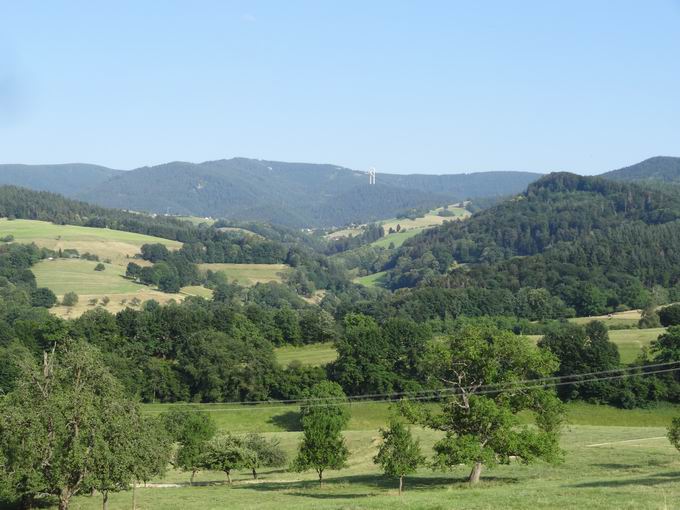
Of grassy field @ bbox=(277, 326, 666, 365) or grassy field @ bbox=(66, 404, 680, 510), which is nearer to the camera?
grassy field @ bbox=(66, 404, 680, 510)

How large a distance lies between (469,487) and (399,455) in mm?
4299

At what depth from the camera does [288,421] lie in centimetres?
9575

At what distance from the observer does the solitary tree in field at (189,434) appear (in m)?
64.9

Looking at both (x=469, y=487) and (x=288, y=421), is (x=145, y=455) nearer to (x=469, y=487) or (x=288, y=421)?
(x=469, y=487)

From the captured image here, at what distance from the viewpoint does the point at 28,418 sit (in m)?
40.9

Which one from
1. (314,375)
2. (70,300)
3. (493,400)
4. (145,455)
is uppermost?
(493,400)

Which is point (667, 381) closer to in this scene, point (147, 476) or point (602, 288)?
point (147, 476)

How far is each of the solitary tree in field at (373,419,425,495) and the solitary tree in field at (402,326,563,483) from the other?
152 cm

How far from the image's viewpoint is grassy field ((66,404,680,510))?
128 feet

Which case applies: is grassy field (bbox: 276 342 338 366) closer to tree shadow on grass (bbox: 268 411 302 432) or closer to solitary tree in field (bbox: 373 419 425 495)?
tree shadow on grass (bbox: 268 411 302 432)

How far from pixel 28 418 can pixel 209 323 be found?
8997 centimetres

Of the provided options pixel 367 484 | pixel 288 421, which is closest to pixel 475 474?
pixel 367 484

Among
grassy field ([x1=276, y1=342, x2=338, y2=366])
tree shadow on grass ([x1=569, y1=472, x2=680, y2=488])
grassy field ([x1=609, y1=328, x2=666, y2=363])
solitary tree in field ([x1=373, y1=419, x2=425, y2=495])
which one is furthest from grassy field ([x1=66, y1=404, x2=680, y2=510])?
grassy field ([x1=276, y1=342, x2=338, y2=366])

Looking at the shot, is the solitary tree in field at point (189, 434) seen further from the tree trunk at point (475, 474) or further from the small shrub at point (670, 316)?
the small shrub at point (670, 316)
